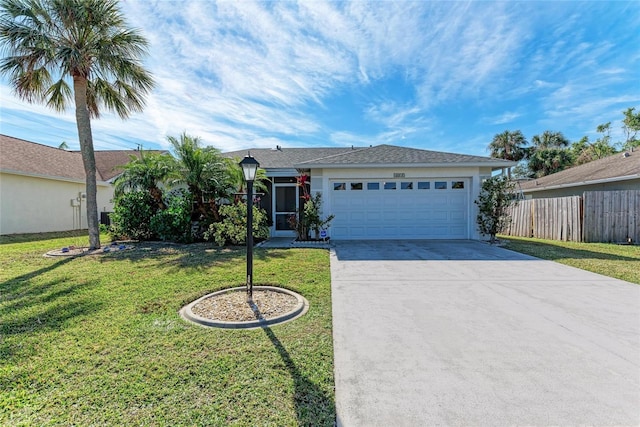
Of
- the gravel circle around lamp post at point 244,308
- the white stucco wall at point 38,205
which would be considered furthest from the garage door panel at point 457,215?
the white stucco wall at point 38,205

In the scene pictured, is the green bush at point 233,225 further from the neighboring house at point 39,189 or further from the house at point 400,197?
the neighboring house at point 39,189

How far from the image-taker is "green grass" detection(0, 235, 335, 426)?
2.12 meters

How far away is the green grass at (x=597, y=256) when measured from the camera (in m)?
6.00

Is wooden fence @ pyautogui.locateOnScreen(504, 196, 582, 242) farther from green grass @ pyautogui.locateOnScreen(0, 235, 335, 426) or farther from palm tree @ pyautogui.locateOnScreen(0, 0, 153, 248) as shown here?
palm tree @ pyautogui.locateOnScreen(0, 0, 153, 248)

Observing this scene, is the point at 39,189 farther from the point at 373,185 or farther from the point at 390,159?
the point at 390,159

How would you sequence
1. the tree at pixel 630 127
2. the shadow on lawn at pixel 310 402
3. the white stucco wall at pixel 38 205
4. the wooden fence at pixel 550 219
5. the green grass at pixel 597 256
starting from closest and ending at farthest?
the shadow on lawn at pixel 310 402, the green grass at pixel 597 256, the wooden fence at pixel 550 219, the white stucco wall at pixel 38 205, the tree at pixel 630 127

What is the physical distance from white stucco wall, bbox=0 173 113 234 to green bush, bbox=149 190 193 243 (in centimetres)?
624

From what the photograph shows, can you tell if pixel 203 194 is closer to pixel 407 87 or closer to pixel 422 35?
pixel 422 35

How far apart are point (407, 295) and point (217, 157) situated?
799 centimetres

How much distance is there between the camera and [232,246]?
9.52m

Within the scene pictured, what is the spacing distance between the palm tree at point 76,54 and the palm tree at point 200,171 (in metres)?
2.49

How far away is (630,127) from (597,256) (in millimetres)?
30065

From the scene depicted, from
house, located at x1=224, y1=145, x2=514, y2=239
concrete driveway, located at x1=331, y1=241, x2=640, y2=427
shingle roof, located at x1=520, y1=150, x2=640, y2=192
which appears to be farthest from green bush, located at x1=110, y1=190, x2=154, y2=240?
shingle roof, located at x1=520, y1=150, x2=640, y2=192

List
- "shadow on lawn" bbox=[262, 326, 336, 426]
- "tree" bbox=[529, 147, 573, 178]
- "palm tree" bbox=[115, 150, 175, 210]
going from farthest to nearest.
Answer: "tree" bbox=[529, 147, 573, 178], "palm tree" bbox=[115, 150, 175, 210], "shadow on lawn" bbox=[262, 326, 336, 426]
